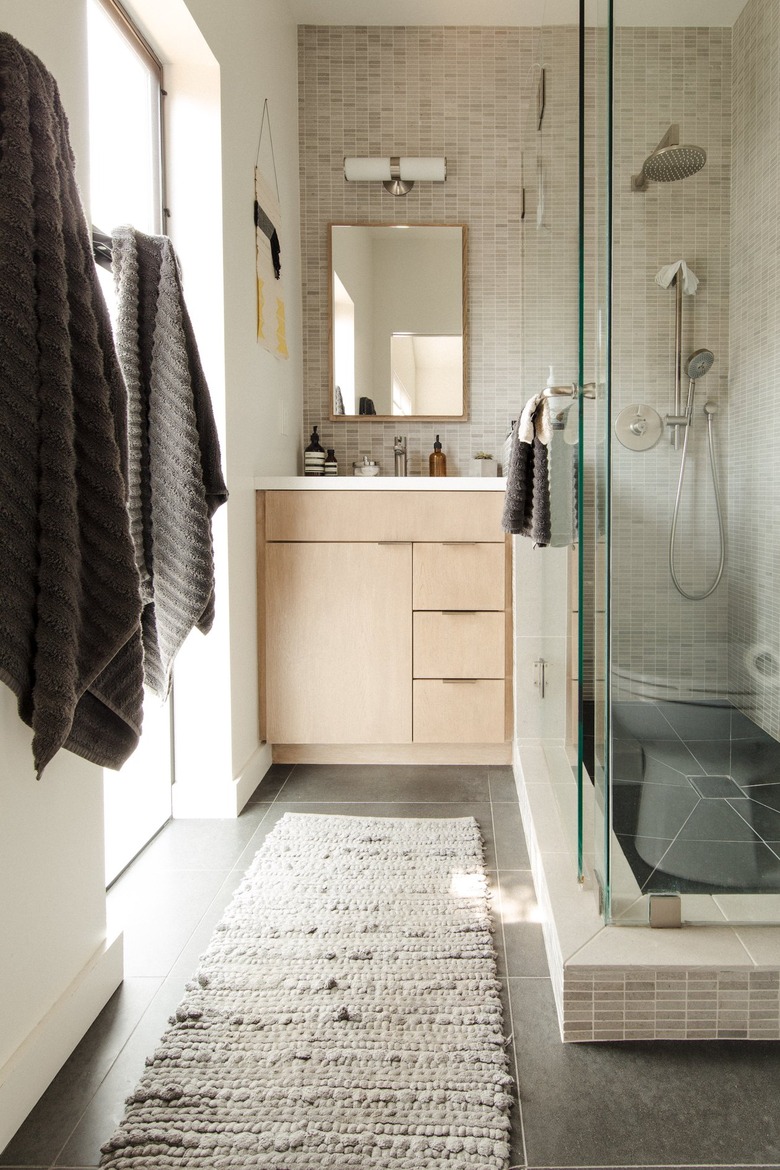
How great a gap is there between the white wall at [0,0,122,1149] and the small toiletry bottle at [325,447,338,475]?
1792 mm

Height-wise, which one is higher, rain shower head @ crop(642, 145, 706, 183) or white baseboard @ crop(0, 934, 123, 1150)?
rain shower head @ crop(642, 145, 706, 183)

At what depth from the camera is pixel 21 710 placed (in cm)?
100

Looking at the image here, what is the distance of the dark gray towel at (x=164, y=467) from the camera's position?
157cm

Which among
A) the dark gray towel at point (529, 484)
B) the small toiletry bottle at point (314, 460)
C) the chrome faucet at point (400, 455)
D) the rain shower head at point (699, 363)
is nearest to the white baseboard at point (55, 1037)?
the dark gray towel at point (529, 484)

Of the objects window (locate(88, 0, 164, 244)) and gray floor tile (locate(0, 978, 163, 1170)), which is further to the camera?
window (locate(88, 0, 164, 244))

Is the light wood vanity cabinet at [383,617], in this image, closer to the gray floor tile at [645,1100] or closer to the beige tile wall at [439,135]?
the beige tile wall at [439,135]

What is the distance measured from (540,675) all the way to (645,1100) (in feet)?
3.94

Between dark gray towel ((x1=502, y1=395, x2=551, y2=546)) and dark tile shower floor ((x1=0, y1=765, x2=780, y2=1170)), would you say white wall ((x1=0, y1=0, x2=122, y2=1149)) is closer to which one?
dark tile shower floor ((x1=0, y1=765, x2=780, y2=1170))

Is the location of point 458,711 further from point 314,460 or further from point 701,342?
point 701,342

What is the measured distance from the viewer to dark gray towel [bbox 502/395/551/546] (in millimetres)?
1933

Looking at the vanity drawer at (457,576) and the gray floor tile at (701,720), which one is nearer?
the gray floor tile at (701,720)

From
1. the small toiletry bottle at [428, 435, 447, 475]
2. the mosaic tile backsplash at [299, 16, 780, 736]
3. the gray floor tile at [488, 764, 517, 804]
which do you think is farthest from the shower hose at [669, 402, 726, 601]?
the small toiletry bottle at [428, 435, 447, 475]

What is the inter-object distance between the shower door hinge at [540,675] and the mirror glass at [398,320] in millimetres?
1268

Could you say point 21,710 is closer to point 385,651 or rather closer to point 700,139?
point 700,139
